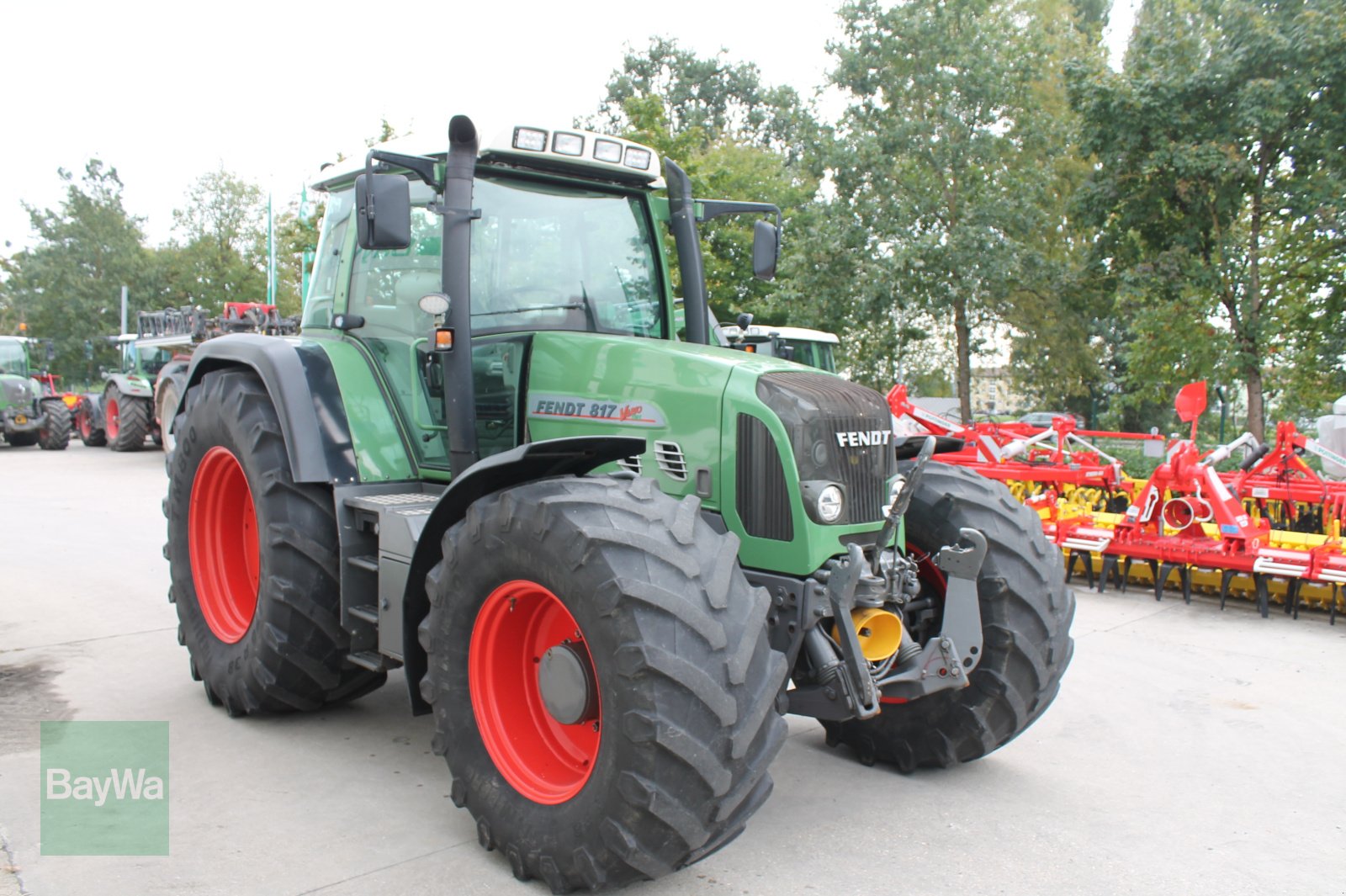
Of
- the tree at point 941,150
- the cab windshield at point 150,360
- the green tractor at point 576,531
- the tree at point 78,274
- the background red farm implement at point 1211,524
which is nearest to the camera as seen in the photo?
the green tractor at point 576,531

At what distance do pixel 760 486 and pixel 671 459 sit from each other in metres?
0.38

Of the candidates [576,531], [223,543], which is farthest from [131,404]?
[576,531]

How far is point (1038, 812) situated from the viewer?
390 centimetres

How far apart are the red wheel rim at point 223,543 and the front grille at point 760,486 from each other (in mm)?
2726

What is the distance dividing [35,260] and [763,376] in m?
49.6

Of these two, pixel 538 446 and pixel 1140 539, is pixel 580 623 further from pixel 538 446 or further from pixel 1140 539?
pixel 1140 539

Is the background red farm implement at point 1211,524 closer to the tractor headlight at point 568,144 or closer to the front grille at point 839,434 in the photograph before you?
the front grille at point 839,434

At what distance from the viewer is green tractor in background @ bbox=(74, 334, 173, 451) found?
64.7ft

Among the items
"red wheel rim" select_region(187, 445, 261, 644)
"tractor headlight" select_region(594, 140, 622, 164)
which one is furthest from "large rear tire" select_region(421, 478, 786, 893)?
"red wheel rim" select_region(187, 445, 261, 644)

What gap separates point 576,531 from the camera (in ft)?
9.94

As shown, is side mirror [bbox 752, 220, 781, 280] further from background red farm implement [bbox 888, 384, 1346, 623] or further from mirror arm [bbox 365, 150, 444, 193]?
background red farm implement [bbox 888, 384, 1346, 623]

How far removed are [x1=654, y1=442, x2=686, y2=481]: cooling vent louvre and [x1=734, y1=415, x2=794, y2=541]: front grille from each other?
0.78 feet

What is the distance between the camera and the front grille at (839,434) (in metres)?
3.50

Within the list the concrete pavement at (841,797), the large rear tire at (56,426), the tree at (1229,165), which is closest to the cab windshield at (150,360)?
the large rear tire at (56,426)
